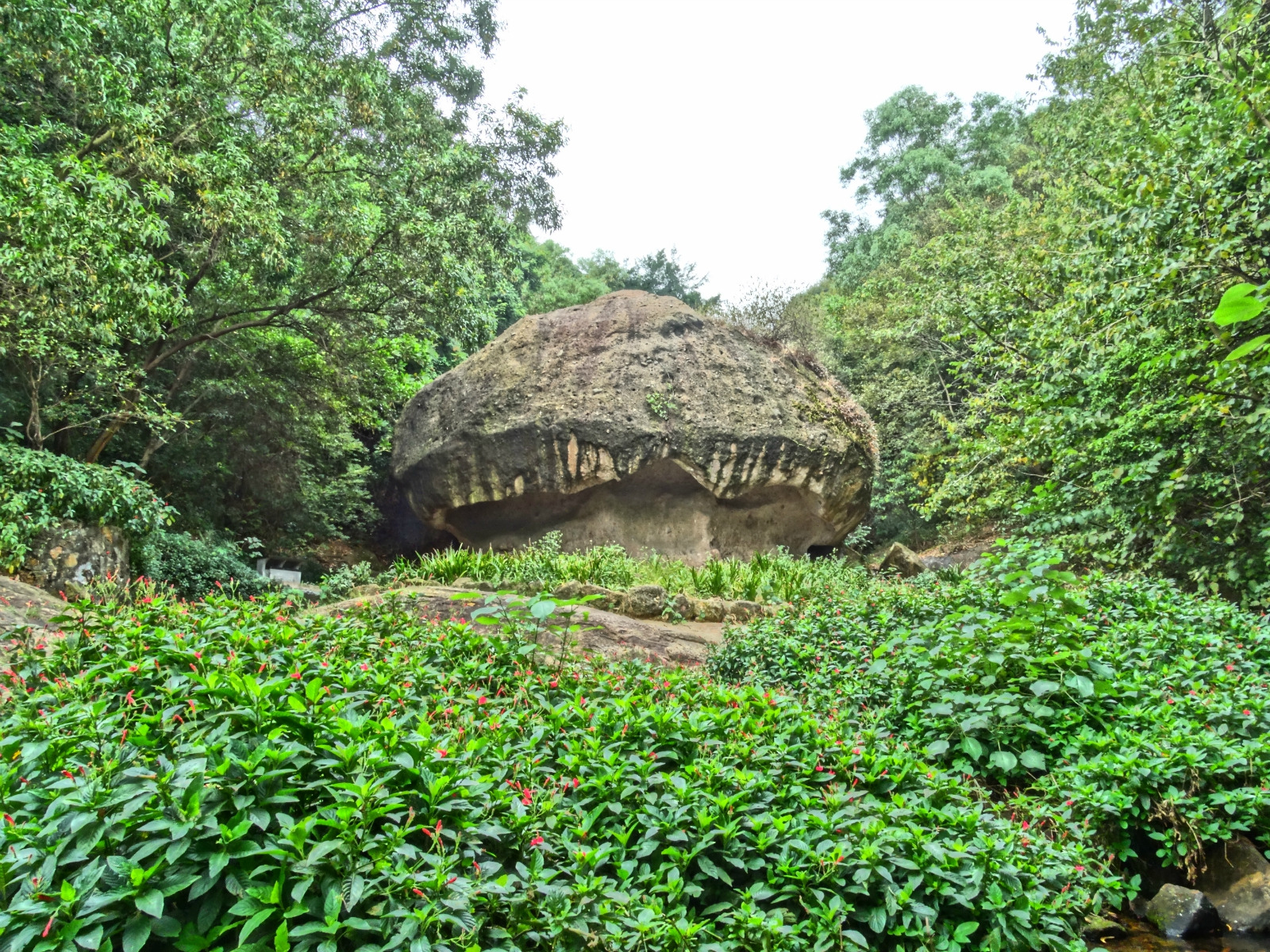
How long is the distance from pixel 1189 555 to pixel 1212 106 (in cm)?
427

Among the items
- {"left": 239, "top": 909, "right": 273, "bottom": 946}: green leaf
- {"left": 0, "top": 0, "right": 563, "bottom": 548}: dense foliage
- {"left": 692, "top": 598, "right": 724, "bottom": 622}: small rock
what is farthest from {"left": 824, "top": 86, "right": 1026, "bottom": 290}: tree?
{"left": 239, "top": 909, "right": 273, "bottom": 946}: green leaf

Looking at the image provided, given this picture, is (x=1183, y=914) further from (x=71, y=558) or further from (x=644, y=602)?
(x=71, y=558)

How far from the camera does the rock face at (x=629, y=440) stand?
1175cm

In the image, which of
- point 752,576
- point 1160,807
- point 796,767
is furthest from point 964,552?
point 796,767

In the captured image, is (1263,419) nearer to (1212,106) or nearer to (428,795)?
(1212,106)

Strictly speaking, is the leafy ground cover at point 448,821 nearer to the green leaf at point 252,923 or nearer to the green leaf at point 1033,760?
→ the green leaf at point 252,923

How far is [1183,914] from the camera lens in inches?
137

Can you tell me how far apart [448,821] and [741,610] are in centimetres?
641

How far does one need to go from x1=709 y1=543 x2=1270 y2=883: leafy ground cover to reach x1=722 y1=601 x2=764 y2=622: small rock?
270 cm

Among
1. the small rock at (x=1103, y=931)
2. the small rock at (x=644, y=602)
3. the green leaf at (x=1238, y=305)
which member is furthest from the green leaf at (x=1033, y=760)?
the small rock at (x=644, y=602)

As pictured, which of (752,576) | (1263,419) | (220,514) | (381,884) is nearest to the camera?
(381,884)

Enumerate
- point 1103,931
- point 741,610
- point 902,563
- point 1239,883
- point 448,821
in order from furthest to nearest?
point 902,563, point 741,610, point 1239,883, point 1103,931, point 448,821

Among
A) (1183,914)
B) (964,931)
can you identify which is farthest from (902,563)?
(964,931)

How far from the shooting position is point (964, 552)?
54.5ft
